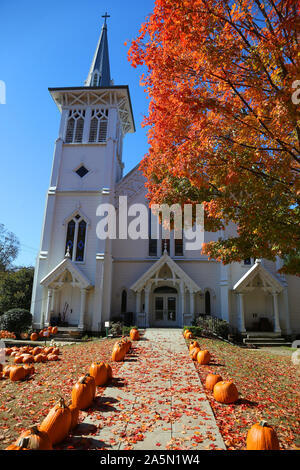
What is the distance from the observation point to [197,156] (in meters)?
7.36

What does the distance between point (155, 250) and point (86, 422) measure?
58.5 ft

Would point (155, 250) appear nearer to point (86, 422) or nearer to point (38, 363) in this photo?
point (38, 363)

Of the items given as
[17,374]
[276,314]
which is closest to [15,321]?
[17,374]

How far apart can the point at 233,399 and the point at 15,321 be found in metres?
16.1

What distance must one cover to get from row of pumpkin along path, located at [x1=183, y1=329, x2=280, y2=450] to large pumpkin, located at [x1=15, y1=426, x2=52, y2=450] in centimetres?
258

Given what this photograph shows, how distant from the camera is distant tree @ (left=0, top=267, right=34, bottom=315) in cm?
2089

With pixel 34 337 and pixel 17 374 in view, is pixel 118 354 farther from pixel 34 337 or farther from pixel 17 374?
pixel 34 337

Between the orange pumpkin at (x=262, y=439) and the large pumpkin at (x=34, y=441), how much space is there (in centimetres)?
255

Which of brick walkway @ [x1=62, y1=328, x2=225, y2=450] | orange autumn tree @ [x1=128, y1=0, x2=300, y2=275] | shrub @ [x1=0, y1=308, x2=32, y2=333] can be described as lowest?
brick walkway @ [x1=62, y1=328, x2=225, y2=450]

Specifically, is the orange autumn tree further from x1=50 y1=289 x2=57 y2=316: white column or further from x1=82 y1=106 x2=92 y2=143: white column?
x1=82 y1=106 x2=92 y2=143: white column

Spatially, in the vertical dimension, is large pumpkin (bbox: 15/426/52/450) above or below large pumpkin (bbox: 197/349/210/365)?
below

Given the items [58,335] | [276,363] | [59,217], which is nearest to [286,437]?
[276,363]

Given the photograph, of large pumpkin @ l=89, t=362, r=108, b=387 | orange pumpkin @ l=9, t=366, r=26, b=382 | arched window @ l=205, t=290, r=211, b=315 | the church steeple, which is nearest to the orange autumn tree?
large pumpkin @ l=89, t=362, r=108, b=387

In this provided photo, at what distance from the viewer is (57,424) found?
4.04m
